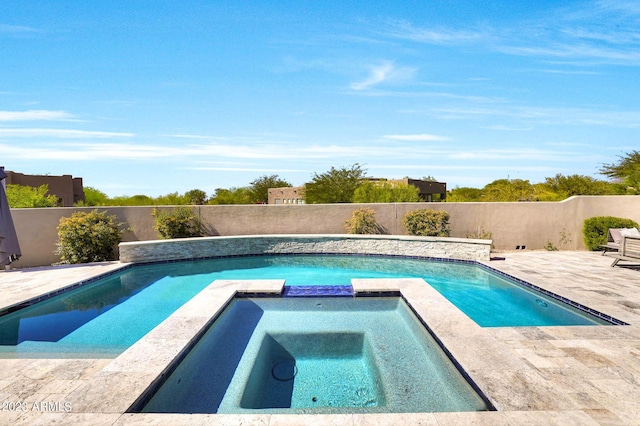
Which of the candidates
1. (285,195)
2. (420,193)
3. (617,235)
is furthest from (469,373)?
(285,195)

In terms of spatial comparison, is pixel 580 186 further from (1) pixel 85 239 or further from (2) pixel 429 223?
(1) pixel 85 239

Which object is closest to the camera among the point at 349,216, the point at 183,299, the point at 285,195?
the point at 183,299

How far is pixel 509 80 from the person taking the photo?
11.8m

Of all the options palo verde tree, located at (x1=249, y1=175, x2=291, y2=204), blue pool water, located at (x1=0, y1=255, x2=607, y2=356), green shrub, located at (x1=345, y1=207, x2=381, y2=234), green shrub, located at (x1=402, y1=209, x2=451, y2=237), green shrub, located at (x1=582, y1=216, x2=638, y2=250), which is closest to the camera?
blue pool water, located at (x1=0, y1=255, x2=607, y2=356)

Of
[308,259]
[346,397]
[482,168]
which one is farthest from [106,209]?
[482,168]

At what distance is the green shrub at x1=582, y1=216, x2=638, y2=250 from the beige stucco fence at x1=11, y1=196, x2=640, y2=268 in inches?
19.4

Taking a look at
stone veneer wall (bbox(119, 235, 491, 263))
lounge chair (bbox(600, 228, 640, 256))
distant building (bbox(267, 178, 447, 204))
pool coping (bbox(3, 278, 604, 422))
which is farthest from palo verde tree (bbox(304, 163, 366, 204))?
pool coping (bbox(3, 278, 604, 422))

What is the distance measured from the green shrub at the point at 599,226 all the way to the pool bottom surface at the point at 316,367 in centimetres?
829

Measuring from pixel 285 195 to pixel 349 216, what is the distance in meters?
28.0

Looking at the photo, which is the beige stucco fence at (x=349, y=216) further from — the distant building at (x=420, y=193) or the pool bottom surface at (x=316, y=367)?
the distant building at (x=420, y=193)

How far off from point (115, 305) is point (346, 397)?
4.74 metres

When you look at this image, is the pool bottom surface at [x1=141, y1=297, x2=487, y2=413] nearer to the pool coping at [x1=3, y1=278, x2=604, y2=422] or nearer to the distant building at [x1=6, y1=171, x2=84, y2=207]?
the pool coping at [x1=3, y1=278, x2=604, y2=422]

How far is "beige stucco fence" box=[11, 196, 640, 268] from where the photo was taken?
956 centimetres

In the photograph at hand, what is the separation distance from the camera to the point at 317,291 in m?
6.05
